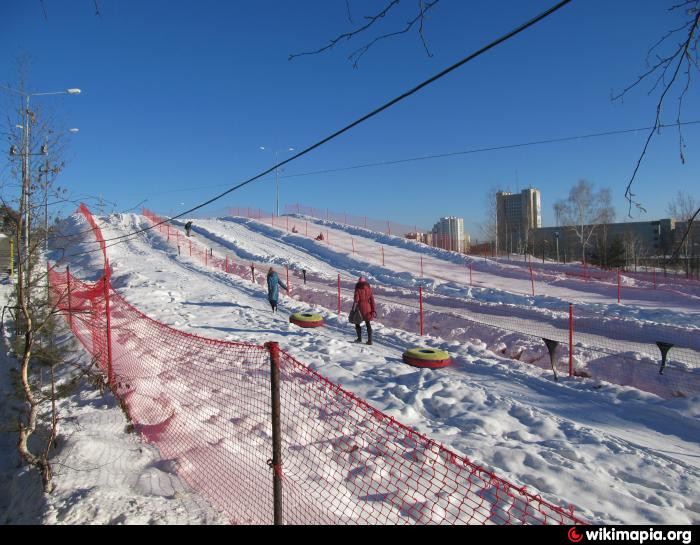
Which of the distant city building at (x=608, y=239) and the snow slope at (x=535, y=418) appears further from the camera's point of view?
the distant city building at (x=608, y=239)

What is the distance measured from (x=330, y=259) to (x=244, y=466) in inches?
1036

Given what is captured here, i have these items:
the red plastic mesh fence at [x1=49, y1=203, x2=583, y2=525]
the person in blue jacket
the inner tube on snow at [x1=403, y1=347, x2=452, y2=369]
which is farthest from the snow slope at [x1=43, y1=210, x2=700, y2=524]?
the person in blue jacket

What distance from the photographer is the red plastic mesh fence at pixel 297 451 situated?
12.8 feet

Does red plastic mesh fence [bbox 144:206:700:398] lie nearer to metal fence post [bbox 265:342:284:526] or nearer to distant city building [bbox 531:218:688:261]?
metal fence post [bbox 265:342:284:526]

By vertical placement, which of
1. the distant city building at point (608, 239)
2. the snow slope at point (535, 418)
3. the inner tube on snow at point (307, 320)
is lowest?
the snow slope at point (535, 418)

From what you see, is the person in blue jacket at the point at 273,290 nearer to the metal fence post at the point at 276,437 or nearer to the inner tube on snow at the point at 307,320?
the inner tube on snow at the point at 307,320

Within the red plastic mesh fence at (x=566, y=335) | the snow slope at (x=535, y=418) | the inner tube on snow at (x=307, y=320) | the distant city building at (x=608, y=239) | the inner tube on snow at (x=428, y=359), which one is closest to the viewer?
the snow slope at (x=535, y=418)

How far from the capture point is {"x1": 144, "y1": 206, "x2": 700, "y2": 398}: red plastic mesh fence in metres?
8.90

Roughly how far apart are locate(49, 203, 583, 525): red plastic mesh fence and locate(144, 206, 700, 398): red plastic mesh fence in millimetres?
5172

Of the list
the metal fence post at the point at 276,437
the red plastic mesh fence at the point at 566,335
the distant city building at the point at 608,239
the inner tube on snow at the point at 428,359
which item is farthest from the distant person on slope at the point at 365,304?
the distant city building at the point at 608,239

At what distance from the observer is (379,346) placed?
34.2ft

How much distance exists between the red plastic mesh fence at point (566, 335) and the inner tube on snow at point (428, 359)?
246cm

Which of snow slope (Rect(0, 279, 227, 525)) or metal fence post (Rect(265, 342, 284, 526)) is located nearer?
metal fence post (Rect(265, 342, 284, 526))
